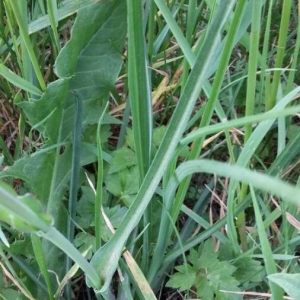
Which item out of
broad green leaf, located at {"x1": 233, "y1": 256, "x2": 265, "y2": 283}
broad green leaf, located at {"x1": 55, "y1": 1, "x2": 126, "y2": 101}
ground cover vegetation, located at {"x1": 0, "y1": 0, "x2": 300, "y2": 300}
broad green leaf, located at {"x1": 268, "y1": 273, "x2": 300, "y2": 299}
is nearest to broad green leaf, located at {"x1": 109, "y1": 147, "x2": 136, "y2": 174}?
ground cover vegetation, located at {"x1": 0, "y1": 0, "x2": 300, "y2": 300}

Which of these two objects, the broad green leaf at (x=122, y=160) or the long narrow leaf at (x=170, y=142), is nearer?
the long narrow leaf at (x=170, y=142)

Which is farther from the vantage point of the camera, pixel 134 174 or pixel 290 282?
pixel 134 174

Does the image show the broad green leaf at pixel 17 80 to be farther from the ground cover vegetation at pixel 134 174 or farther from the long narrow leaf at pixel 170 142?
the long narrow leaf at pixel 170 142

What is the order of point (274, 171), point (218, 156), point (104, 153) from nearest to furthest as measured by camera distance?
point (274, 171) → point (104, 153) → point (218, 156)

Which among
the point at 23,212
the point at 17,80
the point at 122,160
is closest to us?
the point at 23,212

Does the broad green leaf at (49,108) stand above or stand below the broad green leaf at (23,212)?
below

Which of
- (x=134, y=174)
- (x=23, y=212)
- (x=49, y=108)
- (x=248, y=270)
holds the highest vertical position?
(x=23, y=212)

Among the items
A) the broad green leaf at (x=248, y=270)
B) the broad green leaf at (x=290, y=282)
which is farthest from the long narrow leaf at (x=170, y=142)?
the broad green leaf at (x=248, y=270)

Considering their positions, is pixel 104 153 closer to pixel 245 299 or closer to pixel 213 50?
pixel 245 299

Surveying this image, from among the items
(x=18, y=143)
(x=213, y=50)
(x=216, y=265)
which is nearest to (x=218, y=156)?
(x=216, y=265)

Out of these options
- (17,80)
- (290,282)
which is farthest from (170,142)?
(17,80)

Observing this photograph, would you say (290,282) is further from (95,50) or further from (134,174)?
(95,50)
